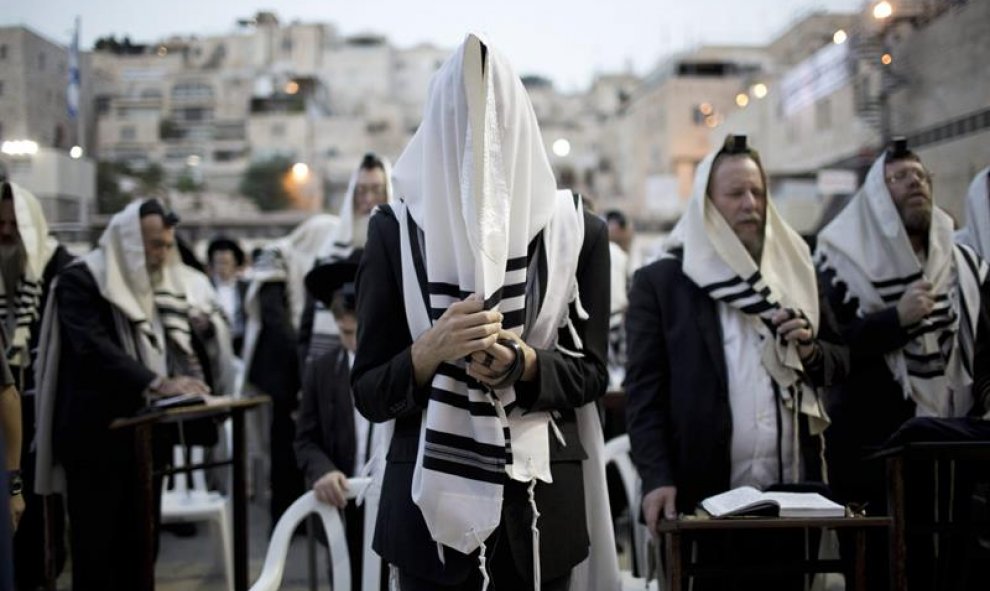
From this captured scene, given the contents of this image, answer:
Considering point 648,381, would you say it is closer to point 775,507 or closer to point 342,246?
point 775,507

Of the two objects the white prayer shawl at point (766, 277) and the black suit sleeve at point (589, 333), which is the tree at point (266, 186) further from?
the black suit sleeve at point (589, 333)

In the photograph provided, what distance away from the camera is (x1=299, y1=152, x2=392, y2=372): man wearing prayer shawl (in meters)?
5.15

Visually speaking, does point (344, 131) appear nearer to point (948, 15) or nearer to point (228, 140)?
point (228, 140)

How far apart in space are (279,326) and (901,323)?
429cm

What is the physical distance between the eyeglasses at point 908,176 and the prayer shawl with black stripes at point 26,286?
3994mm

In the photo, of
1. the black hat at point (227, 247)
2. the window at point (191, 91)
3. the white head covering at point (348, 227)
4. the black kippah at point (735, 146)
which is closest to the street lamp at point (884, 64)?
the black hat at point (227, 247)

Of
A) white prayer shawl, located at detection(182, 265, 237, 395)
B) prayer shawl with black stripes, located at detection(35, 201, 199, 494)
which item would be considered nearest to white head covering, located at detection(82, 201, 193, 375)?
prayer shawl with black stripes, located at detection(35, 201, 199, 494)

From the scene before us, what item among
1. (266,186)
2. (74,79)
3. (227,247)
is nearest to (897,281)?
(74,79)

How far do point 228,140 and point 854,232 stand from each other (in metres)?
78.0

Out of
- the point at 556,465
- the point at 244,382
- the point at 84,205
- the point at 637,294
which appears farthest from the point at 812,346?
the point at 84,205

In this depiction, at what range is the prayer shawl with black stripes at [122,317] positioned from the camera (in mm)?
4363

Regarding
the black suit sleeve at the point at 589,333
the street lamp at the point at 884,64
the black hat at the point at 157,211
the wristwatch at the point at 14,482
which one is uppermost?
the street lamp at the point at 884,64

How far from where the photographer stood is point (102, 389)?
14.5ft

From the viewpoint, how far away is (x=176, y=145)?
246 feet
